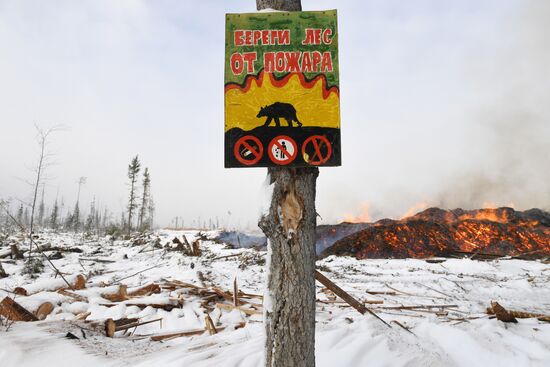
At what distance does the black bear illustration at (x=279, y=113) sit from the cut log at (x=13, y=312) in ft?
15.4

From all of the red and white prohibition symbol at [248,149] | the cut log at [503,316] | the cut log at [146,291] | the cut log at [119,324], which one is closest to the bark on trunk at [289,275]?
the red and white prohibition symbol at [248,149]

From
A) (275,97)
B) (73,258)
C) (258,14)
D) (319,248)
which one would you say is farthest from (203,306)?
(319,248)

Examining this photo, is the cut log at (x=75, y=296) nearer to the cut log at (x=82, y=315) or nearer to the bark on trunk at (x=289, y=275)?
the cut log at (x=82, y=315)

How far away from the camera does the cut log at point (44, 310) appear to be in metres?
4.58

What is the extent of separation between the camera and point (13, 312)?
13.6 ft

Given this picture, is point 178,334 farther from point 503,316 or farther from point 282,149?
point 503,316

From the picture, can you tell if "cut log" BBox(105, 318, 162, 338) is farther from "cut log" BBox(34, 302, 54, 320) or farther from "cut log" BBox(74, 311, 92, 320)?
"cut log" BBox(34, 302, 54, 320)

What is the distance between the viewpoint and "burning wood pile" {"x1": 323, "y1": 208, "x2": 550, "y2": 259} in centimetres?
1270

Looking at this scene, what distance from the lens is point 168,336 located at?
383cm

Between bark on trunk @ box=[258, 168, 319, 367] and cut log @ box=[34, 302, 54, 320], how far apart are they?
14.4 ft

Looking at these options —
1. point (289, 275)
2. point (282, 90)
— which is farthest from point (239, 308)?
point (282, 90)

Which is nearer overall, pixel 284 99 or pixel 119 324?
pixel 284 99

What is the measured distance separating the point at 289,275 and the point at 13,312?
14.5 ft

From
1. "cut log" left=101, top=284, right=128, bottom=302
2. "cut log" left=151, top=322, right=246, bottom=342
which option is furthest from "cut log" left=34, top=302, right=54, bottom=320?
"cut log" left=151, top=322, right=246, bottom=342
